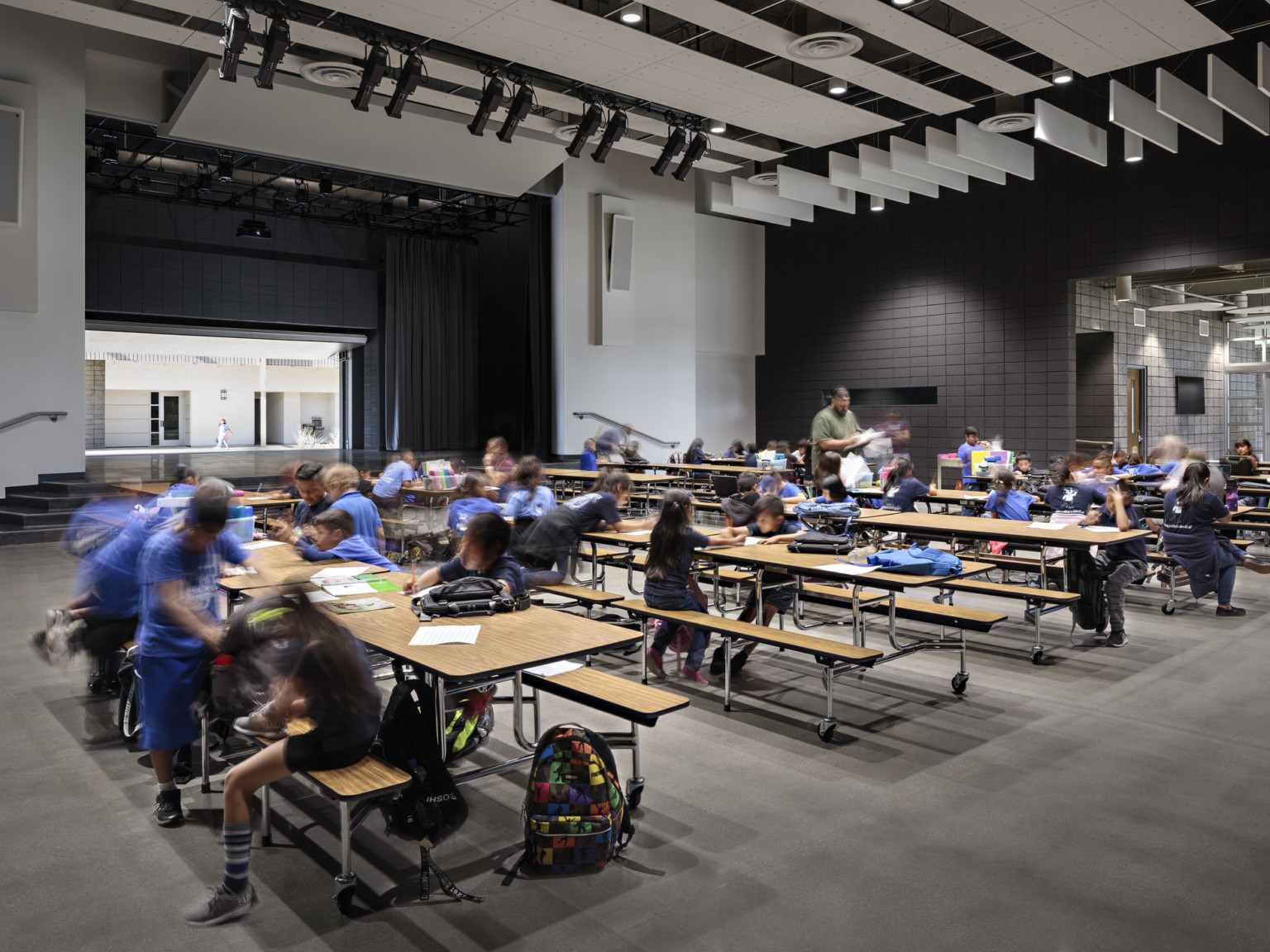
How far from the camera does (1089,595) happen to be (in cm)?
577

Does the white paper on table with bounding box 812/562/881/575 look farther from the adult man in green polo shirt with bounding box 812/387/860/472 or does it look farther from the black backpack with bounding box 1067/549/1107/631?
the adult man in green polo shirt with bounding box 812/387/860/472

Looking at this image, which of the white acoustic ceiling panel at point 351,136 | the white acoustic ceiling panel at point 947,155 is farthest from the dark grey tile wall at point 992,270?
the white acoustic ceiling panel at point 351,136

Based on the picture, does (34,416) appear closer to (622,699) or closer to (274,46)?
(274,46)

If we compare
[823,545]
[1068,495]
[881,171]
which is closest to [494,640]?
[823,545]

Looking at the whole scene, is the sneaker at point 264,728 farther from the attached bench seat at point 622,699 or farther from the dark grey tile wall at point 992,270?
the dark grey tile wall at point 992,270

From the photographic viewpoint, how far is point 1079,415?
619 inches

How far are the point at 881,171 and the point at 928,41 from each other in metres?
4.02

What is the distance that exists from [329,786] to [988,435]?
14.7 metres

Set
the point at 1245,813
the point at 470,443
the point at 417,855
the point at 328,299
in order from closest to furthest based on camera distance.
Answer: the point at 417,855 < the point at 1245,813 < the point at 328,299 < the point at 470,443

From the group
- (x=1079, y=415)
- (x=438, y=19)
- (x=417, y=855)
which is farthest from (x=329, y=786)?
(x=1079, y=415)

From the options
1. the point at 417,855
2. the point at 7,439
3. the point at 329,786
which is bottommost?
the point at 417,855

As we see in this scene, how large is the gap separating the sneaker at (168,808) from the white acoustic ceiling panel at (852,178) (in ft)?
39.0

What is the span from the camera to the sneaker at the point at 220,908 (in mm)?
2598

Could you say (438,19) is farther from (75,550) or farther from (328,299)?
(328,299)
